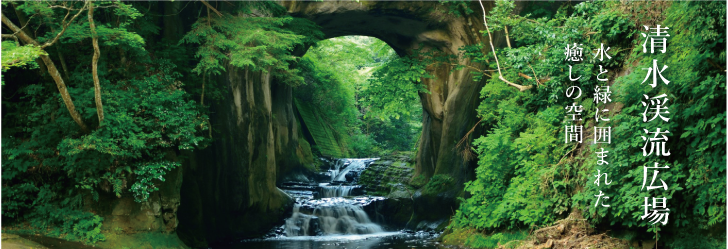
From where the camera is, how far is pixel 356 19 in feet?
55.6

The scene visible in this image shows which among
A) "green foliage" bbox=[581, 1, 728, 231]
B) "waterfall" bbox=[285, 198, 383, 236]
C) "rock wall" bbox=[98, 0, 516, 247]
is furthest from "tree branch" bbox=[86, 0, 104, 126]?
"waterfall" bbox=[285, 198, 383, 236]

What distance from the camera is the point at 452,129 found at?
15.2 metres

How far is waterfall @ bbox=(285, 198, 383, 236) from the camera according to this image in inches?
607

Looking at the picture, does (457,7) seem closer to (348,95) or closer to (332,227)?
(332,227)

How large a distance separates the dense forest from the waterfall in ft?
4.27

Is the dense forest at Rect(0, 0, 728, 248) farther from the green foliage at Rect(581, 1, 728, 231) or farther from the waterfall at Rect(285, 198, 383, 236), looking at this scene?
the waterfall at Rect(285, 198, 383, 236)

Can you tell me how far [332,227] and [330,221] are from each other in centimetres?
21

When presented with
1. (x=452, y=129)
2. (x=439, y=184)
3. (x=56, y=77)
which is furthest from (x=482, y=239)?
(x=56, y=77)

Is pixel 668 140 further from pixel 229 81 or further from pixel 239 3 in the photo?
pixel 229 81

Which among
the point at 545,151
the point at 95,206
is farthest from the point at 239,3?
the point at 545,151

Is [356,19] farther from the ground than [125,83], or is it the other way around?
[356,19]

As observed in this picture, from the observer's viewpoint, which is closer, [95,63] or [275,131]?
[95,63]

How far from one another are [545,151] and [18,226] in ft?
29.2

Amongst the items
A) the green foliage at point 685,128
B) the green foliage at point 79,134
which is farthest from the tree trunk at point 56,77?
the green foliage at point 685,128
